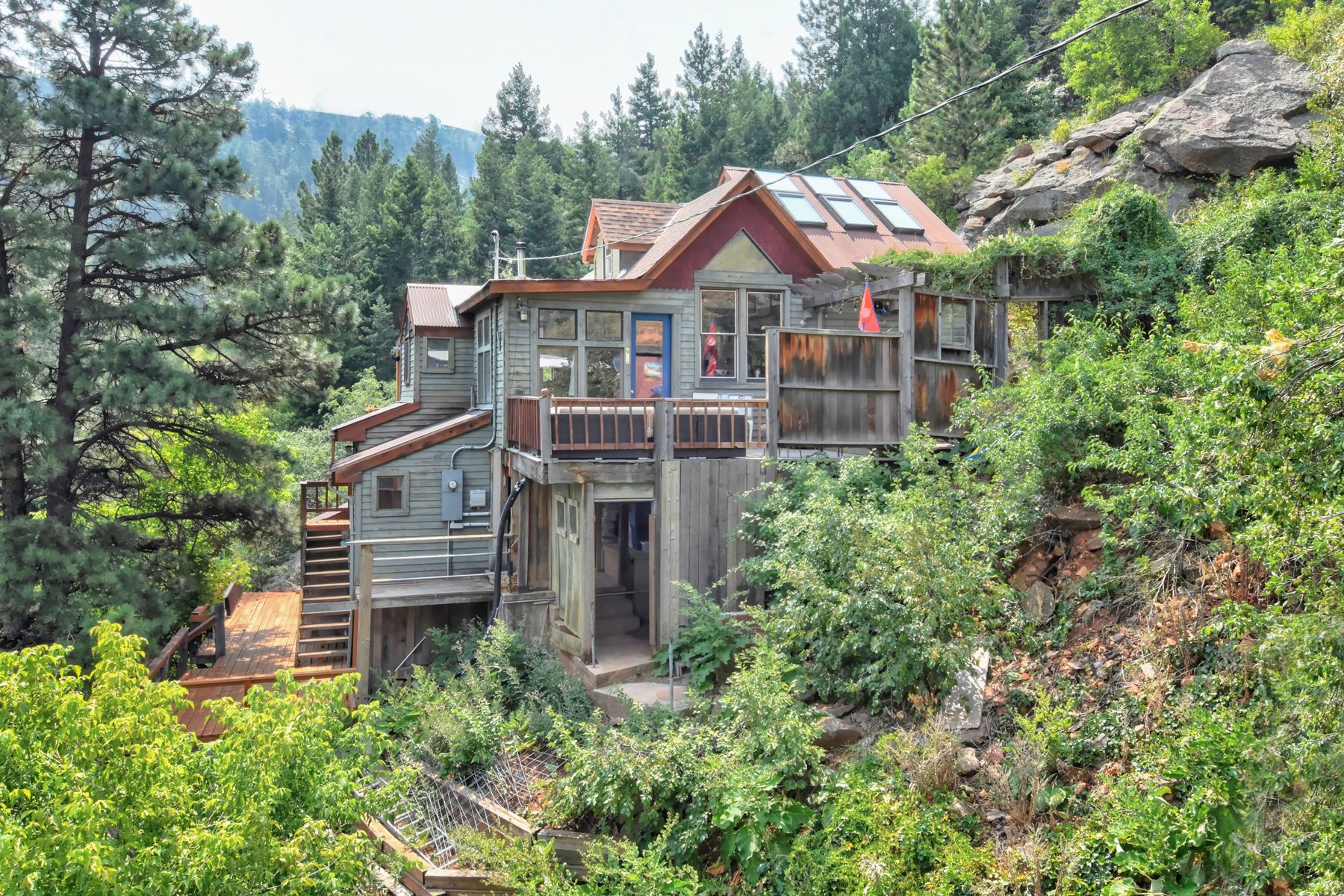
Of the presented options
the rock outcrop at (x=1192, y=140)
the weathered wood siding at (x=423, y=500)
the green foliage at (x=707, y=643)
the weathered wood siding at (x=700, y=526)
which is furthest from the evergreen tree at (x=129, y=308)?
the rock outcrop at (x=1192, y=140)

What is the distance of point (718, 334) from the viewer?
1478 centimetres

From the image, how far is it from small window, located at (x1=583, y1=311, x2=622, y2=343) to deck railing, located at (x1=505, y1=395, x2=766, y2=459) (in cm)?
312

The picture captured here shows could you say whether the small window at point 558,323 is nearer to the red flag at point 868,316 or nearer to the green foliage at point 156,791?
the red flag at point 868,316

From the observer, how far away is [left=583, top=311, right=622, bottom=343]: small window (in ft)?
46.3

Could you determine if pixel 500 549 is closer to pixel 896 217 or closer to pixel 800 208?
pixel 800 208

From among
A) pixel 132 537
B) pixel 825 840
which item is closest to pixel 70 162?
pixel 132 537

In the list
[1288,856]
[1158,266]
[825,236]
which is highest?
[825,236]

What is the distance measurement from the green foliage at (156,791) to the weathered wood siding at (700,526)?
516 centimetres

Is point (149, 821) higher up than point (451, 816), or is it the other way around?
point (149, 821)

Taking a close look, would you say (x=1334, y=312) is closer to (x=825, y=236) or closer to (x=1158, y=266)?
(x=1158, y=266)

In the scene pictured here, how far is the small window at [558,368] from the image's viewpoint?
14.0 metres

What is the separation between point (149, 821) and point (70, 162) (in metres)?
12.6

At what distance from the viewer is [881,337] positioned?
10758 mm

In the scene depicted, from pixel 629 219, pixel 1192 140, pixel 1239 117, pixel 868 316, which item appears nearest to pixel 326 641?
pixel 629 219
